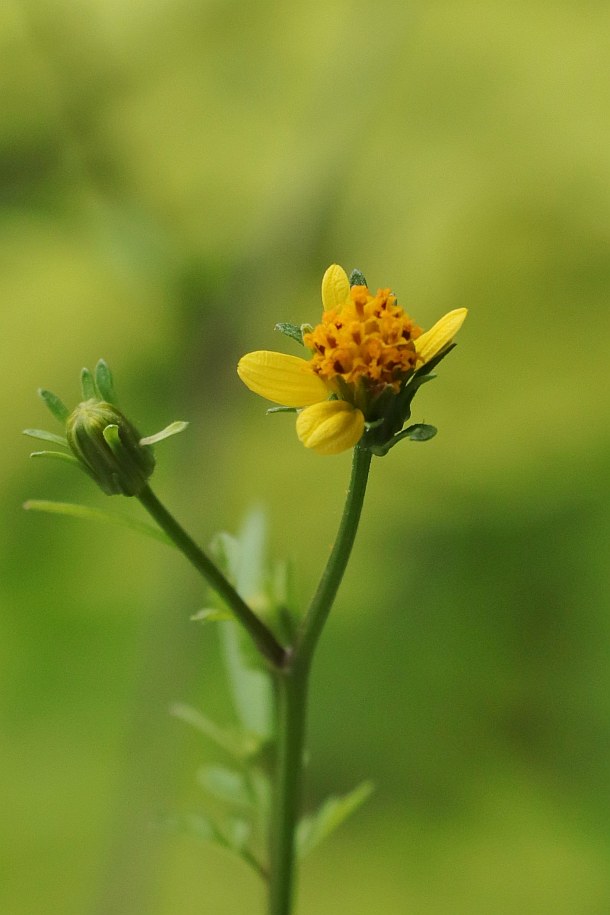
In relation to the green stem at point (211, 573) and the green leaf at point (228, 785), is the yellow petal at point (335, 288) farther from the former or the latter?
the green leaf at point (228, 785)

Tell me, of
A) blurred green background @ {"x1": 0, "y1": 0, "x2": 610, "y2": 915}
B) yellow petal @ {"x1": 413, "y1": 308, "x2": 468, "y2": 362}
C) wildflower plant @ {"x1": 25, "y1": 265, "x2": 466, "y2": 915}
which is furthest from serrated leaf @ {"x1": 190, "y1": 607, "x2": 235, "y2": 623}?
blurred green background @ {"x1": 0, "y1": 0, "x2": 610, "y2": 915}

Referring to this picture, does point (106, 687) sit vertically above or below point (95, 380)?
below

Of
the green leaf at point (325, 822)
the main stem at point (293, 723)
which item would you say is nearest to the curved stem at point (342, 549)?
the main stem at point (293, 723)

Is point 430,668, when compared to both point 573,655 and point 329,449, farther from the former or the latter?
point 329,449

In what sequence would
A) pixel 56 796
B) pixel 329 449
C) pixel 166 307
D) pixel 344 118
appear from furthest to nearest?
pixel 344 118, pixel 166 307, pixel 56 796, pixel 329 449

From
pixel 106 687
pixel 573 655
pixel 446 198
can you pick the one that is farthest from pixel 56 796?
pixel 446 198

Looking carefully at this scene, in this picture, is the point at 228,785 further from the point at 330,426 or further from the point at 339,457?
the point at 339,457
